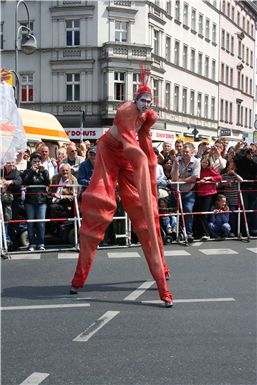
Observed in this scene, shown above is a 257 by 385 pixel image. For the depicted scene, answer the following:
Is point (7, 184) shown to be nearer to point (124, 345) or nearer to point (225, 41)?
point (124, 345)

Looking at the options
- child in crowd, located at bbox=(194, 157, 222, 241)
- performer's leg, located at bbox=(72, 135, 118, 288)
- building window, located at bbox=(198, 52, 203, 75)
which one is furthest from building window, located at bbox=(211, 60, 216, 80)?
performer's leg, located at bbox=(72, 135, 118, 288)

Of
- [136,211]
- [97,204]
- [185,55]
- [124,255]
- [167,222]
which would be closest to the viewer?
[97,204]

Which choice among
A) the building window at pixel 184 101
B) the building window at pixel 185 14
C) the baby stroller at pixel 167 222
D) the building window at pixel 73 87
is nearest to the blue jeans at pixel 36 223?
the baby stroller at pixel 167 222

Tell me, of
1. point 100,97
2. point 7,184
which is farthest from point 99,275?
point 100,97

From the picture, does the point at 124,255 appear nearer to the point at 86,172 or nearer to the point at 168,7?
the point at 86,172

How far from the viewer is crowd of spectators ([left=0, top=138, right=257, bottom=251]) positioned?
11.2 metres

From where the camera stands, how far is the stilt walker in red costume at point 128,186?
677 centimetres

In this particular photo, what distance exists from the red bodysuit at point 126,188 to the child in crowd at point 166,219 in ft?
15.0

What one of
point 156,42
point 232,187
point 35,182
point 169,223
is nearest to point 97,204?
point 35,182

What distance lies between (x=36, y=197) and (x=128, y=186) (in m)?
4.24

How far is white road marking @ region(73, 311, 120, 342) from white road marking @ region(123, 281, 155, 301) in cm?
69

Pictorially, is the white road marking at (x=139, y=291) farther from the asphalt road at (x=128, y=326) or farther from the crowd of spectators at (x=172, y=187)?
the crowd of spectators at (x=172, y=187)

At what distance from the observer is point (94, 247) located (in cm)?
717

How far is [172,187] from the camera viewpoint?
12.3 metres
